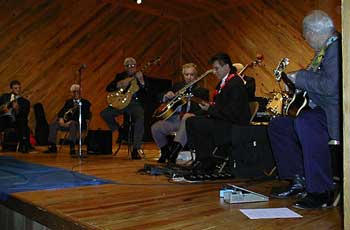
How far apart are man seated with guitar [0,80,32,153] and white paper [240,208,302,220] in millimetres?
4627

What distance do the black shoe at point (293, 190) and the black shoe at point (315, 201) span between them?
26 cm

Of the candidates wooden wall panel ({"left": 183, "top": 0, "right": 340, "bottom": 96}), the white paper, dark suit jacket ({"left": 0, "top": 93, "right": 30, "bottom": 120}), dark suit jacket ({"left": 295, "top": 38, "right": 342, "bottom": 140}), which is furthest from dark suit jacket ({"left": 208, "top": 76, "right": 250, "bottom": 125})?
wooden wall panel ({"left": 183, "top": 0, "right": 340, "bottom": 96})

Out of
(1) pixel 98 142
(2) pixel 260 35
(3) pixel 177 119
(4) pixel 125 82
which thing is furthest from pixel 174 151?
(2) pixel 260 35

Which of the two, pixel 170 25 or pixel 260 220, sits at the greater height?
pixel 170 25

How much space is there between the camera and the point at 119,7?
8.33m

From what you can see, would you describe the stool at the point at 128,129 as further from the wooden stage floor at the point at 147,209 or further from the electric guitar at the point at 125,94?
the wooden stage floor at the point at 147,209

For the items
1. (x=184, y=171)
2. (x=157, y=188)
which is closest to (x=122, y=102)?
(x=184, y=171)

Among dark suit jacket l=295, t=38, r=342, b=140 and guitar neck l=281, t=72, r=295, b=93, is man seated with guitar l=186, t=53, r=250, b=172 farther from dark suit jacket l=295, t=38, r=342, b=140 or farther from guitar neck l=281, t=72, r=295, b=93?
dark suit jacket l=295, t=38, r=342, b=140

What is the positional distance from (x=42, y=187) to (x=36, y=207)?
57cm

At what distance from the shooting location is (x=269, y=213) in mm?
1787

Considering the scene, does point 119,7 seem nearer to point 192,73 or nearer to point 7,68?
point 7,68

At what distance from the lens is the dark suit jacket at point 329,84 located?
192cm

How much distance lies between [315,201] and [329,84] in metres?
0.62

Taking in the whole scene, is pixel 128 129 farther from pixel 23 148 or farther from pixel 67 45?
pixel 67 45
